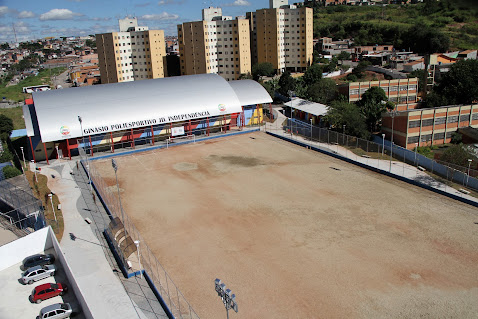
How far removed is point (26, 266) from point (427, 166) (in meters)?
24.1

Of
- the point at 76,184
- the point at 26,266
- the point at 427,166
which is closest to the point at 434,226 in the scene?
the point at 427,166

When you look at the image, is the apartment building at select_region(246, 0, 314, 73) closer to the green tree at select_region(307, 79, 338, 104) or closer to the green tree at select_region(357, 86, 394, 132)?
the green tree at select_region(307, 79, 338, 104)

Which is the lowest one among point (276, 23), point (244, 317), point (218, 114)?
point (244, 317)

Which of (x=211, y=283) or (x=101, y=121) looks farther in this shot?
(x=101, y=121)

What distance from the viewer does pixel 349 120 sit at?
34781 millimetres

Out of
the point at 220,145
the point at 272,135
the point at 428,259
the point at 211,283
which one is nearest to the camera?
the point at 211,283

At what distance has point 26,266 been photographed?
17.0 meters

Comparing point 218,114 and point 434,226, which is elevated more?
point 218,114

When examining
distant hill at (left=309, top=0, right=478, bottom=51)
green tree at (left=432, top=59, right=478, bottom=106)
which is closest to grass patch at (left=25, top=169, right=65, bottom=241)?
green tree at (left=432, top=59, right=478, bottom=106)

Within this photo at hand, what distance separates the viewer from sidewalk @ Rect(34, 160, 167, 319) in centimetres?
1442

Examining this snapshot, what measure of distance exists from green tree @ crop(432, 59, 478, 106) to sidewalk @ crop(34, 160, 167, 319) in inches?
1410

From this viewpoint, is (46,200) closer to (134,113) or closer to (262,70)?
(134,113)

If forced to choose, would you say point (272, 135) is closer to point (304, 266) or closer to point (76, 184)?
point (76, 184)

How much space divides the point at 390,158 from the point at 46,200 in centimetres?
2217
